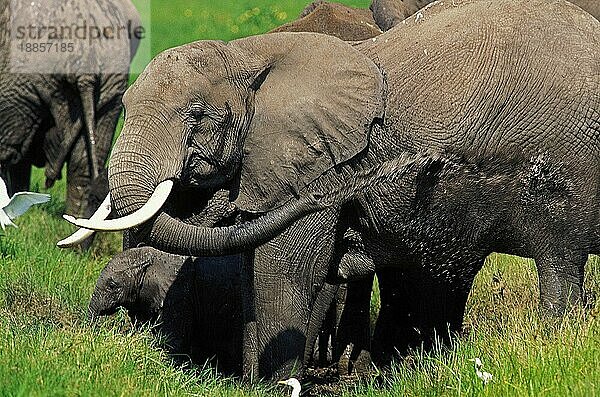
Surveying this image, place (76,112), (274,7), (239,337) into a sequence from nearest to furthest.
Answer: (239,337) < (76,112) < (274,7)

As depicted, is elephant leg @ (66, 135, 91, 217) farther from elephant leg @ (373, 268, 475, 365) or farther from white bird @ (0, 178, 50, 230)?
white bird @ (0, 178, 50, 230)

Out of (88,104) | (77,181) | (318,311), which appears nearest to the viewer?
(318,311)

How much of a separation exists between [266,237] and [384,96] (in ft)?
2.82

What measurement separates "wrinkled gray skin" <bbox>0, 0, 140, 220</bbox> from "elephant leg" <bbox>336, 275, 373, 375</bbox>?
3.42 m

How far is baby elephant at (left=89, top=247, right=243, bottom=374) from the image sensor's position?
7.50 m

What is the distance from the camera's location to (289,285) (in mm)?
6555

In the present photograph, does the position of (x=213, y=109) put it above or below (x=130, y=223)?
above

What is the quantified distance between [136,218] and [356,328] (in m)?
2.29

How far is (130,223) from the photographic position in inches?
229

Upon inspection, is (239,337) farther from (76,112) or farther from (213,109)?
(76,112)

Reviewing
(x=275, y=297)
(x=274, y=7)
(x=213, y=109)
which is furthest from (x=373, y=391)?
(x=274, y=7)

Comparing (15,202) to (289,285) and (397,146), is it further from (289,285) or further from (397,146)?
(397,146)

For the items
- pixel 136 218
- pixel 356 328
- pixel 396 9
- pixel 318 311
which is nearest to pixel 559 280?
pixel 318 311

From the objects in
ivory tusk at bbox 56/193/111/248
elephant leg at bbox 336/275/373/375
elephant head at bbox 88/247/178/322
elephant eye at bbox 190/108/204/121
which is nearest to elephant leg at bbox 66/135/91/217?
elephant head at bbox 88/247/178/322
